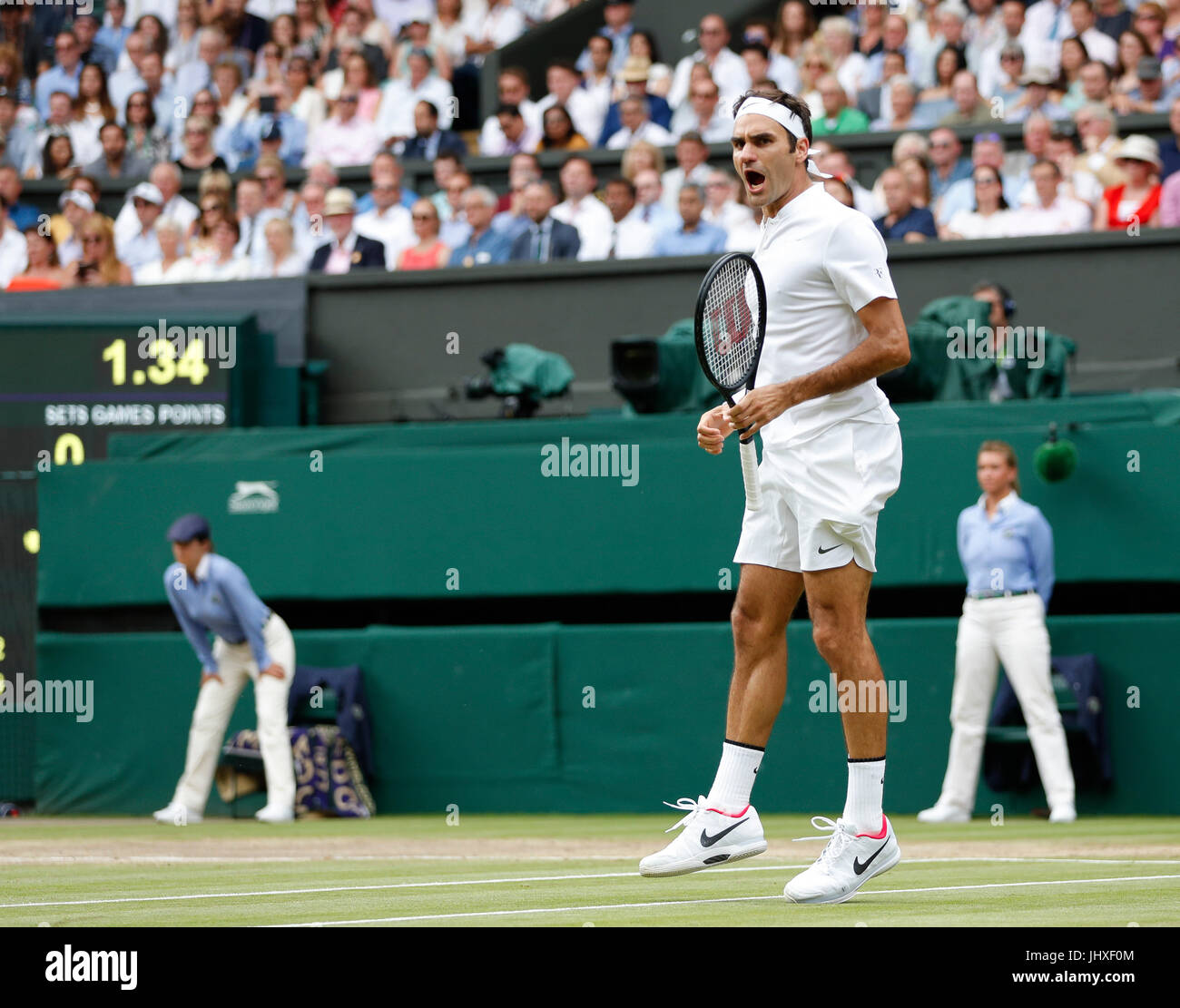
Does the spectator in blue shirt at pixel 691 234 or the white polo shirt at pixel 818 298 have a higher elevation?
the spectator in blue shirt at pixel 691 234

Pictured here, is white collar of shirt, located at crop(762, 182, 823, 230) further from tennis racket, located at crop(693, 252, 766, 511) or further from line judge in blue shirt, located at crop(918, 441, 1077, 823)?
line judge in blue shirt, located at crop(918, 441, 1077, 823)

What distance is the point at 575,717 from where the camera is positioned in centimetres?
1134

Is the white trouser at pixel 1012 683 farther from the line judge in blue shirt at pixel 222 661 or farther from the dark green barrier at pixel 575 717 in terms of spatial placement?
the line judge in blue shirt at pixel 222 661

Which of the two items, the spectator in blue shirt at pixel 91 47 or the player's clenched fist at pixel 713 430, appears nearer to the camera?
the player's clenched fist at pixel 713 430

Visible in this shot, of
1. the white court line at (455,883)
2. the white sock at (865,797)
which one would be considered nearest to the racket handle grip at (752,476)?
the white sock at (865,797)

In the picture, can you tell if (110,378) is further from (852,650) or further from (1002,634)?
(852,650)

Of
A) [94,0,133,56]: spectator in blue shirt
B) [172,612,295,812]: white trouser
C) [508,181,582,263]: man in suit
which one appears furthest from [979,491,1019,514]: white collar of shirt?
[94,0,133,56]: spectator in blue shirt

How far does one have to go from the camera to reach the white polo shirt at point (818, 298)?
5.09 m

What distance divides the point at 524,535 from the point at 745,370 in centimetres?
636

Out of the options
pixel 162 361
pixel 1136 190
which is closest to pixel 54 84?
pixel 162 361

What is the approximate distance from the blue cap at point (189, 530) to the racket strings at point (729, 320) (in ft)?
20.4

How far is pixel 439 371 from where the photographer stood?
1245 cm
